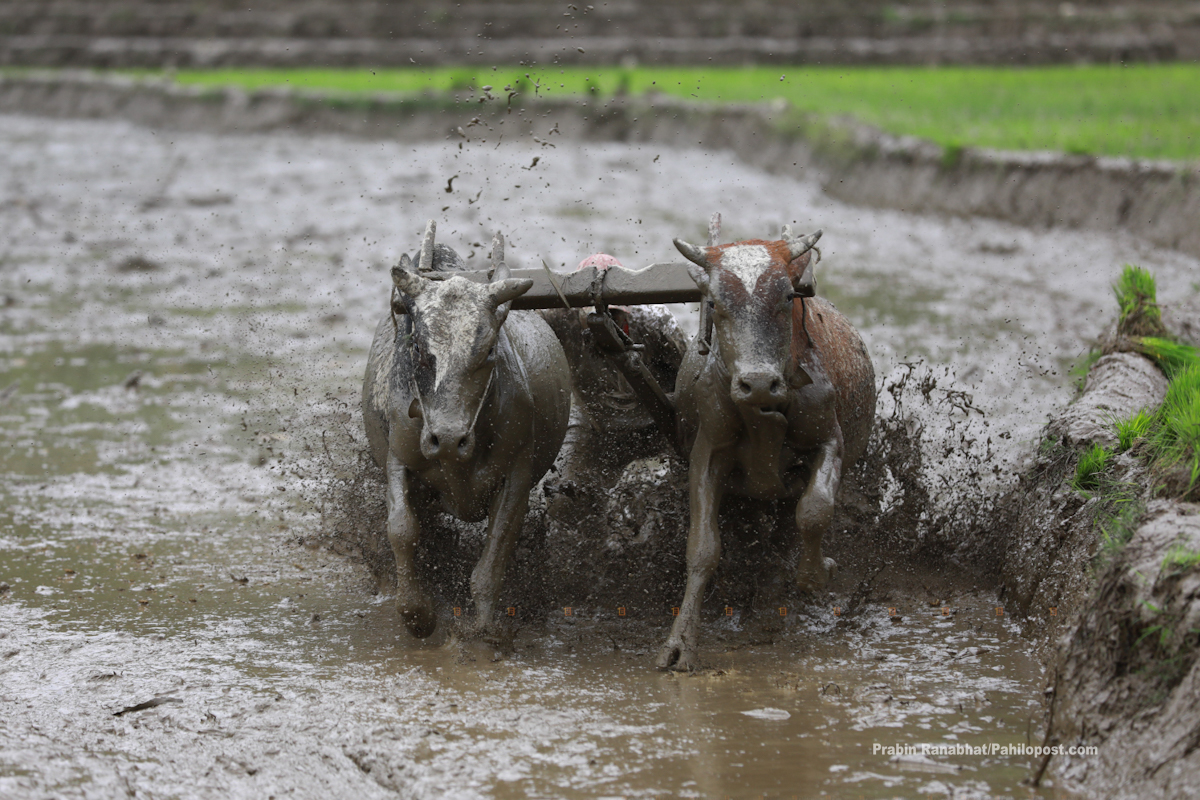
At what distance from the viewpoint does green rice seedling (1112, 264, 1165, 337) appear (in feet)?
24.3

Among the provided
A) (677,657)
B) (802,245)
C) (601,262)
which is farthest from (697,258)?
(677,657)

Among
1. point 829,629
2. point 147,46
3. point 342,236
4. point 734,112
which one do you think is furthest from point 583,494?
point 147,46

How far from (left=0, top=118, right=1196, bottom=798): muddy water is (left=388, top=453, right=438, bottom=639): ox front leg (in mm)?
144

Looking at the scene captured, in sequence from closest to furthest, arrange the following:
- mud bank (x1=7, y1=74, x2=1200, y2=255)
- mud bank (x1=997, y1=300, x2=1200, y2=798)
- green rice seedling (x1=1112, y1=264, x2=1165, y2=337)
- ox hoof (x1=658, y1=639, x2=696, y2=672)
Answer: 1. mud bank (x1=997, y1=300, x2=1200, y2=798)
2. ox hoof (x1=658, y1=639, x2=696, y2=672)
3. green rice seedling (x1=1112, y1=264, x2=1165, y2=337)
4. mud bank (x1=7, y1=74, x2=1200, y2=255)

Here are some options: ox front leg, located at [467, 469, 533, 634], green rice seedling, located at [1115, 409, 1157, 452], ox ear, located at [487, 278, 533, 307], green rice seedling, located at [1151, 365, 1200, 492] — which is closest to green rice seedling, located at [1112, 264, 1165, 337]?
green rice seedling, located at [1151, 365, 1200, 492]

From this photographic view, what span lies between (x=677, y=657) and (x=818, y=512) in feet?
2.64

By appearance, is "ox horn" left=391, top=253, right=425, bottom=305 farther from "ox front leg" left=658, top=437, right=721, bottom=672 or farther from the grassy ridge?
the grassy ridge

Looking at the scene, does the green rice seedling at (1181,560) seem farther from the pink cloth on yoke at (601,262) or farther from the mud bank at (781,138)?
the mud bank at (781,138)

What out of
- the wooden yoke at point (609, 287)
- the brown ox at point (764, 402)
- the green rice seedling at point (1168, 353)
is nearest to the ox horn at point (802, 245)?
the brown ox at point (764, 402)

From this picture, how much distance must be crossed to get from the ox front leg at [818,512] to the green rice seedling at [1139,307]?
9.20 ft

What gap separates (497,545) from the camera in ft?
18.3

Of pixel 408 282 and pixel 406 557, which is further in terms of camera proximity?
pixel 406 557

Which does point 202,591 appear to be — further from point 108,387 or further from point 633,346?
point 108,387

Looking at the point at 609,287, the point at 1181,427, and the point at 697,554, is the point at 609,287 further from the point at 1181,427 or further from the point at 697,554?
the point at 1181,427
